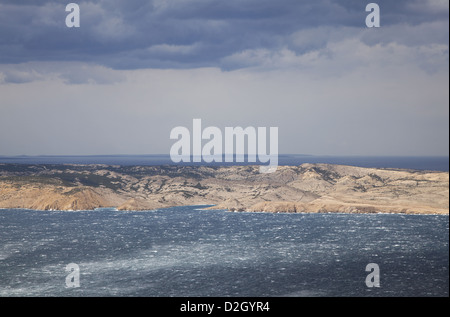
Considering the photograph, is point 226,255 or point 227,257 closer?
point 227,257

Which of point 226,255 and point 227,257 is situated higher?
point 227,257

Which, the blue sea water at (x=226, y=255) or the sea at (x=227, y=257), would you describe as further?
the blue sea water at (x=226, y=255)

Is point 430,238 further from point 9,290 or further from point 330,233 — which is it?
point 9,290
